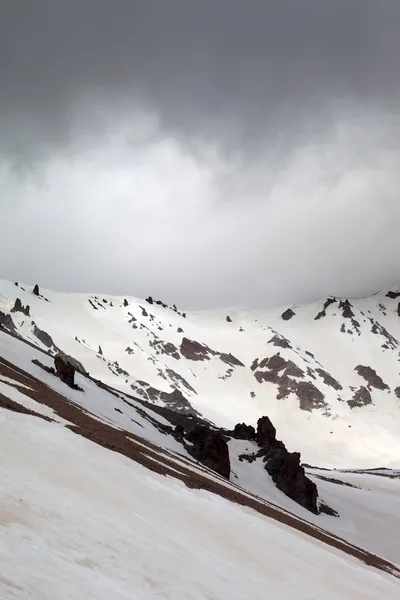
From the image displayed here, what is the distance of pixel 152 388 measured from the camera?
141125mm

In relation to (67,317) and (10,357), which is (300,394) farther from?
(10,357)

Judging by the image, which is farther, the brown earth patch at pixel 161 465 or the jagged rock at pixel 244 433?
the jagged rock at pixel 244 433

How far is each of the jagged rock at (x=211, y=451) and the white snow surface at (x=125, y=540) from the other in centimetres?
3154

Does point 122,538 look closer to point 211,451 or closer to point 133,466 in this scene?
point 133,466

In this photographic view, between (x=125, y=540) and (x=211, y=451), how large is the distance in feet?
139

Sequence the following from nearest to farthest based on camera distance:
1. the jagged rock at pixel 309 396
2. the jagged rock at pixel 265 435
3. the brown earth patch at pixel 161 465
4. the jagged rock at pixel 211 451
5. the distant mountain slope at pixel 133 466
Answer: the distant mountain slope at pixel 133 466 < the brown earth patch at pixel 161 465 < the jagged rock at pixel 211 451 < the jagged rock at pixel 265 435 < the jagged rock at pixel 309 396

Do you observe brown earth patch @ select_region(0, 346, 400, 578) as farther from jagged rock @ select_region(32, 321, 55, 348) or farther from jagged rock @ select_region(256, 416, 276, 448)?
jagged rock @ select_region(32, 321, 55, 348)

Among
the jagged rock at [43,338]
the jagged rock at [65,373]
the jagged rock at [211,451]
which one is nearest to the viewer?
the jagged rock at [65,373]

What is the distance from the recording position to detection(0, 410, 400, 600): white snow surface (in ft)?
23.0

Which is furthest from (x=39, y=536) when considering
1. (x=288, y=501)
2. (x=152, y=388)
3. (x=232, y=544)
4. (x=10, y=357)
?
(x=152, y=388)

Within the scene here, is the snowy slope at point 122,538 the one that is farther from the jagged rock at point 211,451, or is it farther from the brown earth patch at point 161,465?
the jagged rock at point 211,451

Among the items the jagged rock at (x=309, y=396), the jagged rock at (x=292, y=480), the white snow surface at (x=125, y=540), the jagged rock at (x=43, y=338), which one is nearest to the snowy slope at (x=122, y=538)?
the white snow surface at (x=125, y=540)

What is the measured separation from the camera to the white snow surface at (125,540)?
7.01 m

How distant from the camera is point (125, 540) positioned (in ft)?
31.3
